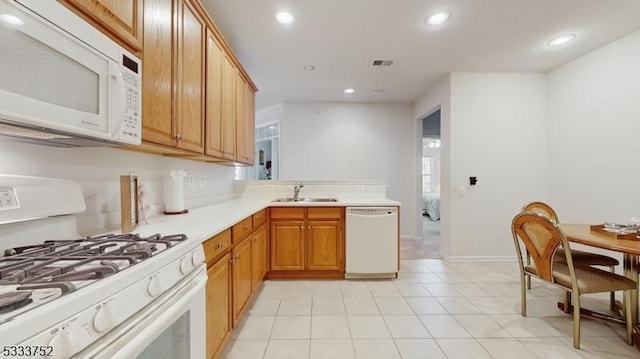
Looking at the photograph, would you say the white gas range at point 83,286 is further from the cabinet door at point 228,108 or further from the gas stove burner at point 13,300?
the cabinet door at point 228,108

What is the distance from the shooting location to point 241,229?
205 centimetres

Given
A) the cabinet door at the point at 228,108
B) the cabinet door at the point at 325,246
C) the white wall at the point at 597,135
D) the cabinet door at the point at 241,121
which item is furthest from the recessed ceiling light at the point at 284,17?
the white wall at the point at 597,135

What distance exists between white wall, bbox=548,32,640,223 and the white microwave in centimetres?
427

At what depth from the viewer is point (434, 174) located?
987 cm

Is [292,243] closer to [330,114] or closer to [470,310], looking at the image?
[470,310]

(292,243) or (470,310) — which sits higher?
(292,243)

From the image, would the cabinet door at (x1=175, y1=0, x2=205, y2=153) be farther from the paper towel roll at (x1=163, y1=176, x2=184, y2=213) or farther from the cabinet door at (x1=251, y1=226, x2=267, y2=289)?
the cabinet door at (x1=251, y1=226, x2=267, y2=289)

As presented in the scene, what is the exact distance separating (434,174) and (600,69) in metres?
7.05

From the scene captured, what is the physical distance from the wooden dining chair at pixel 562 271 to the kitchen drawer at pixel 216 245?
222cm

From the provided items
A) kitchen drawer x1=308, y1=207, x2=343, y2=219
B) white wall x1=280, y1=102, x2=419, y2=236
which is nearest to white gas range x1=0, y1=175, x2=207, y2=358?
kitchen drawer x1=308, y1=207, x2=343, y2=219

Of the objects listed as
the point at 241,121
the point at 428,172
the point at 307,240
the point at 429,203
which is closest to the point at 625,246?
the point at 307,240

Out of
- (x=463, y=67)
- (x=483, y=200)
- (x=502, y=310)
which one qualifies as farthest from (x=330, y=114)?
(x=502, y=310)

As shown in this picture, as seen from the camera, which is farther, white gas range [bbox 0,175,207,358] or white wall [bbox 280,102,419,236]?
white wall [bbox 280,102,419,236]

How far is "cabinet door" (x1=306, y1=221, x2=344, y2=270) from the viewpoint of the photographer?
306cm
